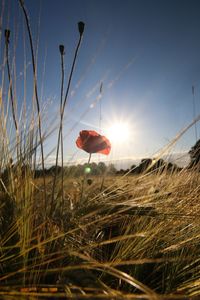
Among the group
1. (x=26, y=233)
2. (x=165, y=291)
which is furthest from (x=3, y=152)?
(x=165, y=291)

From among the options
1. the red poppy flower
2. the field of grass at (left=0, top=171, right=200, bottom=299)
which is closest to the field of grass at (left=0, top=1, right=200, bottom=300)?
the field of grass at (left=0, top=171, right=200, bottom=299)

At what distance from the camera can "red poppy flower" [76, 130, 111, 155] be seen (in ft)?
5.09

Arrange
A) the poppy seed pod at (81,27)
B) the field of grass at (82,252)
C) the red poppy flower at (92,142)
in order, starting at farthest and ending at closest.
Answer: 1. the red poppy flower at (92,142)
2. the poppy seed pod at (81,27)
3. the field of grass at (82,252)

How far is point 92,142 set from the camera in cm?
156

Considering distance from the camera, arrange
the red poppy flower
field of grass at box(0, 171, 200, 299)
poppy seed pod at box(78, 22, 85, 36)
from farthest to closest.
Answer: the red poppy flower → poppy seed pod at box(78, 22, 85, 36) → field of grass at box(0, 171, 200, 299)

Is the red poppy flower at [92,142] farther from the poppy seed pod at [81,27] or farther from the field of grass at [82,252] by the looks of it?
Result: the poppy seed pod at [81,27]

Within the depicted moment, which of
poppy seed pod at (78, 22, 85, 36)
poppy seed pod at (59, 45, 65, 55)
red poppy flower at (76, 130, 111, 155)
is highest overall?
poppy seed pod at (78, 22, 85, 36)

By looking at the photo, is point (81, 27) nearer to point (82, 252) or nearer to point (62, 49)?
point (62, 49)

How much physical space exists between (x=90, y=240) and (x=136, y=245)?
0.15 metres

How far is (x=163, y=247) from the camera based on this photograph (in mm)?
1078

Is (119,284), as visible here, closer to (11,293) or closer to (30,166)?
(11,293)

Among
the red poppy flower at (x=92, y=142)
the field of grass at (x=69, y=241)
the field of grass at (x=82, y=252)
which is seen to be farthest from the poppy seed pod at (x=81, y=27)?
the red poppy flower at (x=92, y=142)

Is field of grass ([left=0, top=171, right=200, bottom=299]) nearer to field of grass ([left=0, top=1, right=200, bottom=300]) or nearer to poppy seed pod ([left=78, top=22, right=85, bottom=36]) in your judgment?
field of grass ([left=0, top=1, right=200, bottom=300])

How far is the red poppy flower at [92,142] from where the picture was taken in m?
1.55
